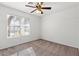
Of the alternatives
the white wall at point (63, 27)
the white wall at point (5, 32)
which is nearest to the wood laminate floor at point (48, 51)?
the white wall at point (5, 32)

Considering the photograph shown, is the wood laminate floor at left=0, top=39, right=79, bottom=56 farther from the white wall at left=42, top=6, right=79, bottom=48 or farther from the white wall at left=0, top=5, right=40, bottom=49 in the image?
the white wall at left=42, top=6, right=79, bottom=48

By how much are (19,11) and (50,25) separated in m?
2.11

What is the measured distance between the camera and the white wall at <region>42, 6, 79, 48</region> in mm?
3191

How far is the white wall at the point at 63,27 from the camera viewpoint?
10.5 feet

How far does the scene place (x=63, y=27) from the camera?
376 centimetres

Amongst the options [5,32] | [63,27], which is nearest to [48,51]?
[63,27]

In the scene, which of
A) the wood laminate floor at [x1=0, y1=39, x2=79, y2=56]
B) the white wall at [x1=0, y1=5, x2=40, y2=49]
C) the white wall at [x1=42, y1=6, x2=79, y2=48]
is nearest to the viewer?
the wood laminate floor at [x1=0, y1=39, x2=79, y2=56]

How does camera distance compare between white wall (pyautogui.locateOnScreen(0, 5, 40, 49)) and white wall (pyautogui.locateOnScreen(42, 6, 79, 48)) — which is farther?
white wall (pyautogui.locateOnScreen(42, 6, 79, 48))

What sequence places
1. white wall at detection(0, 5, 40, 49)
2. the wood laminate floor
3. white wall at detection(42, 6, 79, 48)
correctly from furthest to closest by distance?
white wall at detection(42, 6, 79, 48)
white wall at detection(0, 5, 40, 49)
the wood laminate floor

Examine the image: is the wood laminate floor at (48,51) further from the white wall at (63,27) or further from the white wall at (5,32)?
the white wall at (63,27)

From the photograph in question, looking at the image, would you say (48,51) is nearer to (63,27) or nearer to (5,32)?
(63,27)

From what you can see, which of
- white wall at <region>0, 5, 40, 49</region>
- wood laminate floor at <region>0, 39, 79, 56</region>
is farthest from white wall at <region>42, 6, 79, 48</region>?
white wall at <region>0, 5, 40, 49</region>

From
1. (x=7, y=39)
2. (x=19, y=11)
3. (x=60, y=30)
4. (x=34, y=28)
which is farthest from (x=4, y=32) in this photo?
(x=60, y=30)

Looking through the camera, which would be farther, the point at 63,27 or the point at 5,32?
the point at 63,27
